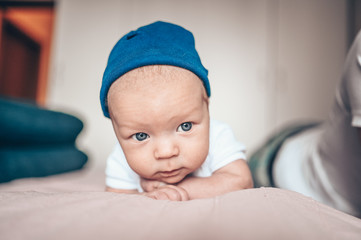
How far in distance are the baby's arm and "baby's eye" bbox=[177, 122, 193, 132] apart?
0.13m

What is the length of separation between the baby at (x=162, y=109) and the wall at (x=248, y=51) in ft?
5.21

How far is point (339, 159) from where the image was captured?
0.73 metres

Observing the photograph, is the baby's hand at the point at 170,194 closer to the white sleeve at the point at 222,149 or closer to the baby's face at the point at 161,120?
the baby's face at the point at 161,120

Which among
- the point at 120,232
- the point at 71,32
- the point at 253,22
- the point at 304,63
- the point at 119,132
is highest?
the point at 253,22

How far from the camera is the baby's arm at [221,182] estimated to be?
20.9 inches

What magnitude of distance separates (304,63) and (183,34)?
7.01 ft

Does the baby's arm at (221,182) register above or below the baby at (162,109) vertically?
below

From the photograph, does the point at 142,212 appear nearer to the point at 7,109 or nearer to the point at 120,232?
the point at 120,232

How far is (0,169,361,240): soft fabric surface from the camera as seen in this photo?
0.29 meters

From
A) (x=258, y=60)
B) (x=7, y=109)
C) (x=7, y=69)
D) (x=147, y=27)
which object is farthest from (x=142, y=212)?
(x=7, y=69)

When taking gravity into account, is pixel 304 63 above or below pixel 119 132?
above

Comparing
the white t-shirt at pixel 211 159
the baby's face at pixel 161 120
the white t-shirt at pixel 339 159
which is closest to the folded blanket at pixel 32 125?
the white t-shirt at pixel 211 159

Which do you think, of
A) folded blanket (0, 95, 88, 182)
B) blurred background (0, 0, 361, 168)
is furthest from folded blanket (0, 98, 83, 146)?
blurred background (0, 0, 361, 168)

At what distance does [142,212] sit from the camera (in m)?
0.34
